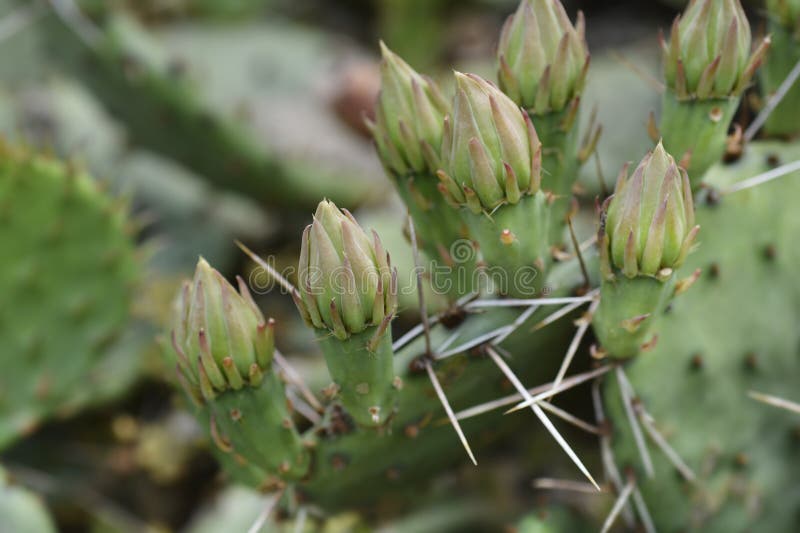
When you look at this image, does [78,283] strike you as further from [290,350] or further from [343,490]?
[343,490]

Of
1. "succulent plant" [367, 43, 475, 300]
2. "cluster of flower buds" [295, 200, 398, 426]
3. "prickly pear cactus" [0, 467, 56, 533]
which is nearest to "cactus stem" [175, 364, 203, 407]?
"cluster of flower buds" [295, 200, 398, 426]

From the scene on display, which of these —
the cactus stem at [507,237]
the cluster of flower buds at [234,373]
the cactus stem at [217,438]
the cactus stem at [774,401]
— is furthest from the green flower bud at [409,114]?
the cactus stem at [774,401]

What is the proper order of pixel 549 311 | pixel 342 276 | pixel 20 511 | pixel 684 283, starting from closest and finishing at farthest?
pixel 342 276, pixel 684 283, pixel 549 311, pixel 20 511

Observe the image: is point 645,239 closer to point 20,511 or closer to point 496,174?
point 496,174

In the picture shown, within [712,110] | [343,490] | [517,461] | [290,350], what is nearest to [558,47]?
[712,110]

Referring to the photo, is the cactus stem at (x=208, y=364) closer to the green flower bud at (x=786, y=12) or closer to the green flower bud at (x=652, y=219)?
the green flower bud at (x=652, y=219)

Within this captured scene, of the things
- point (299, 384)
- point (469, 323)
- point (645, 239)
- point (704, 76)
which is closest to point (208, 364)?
point (299, 384)

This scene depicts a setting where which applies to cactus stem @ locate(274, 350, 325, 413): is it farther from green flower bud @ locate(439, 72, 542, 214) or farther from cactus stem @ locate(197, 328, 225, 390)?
green flower bud @ locate(439, 72, 542, 214)

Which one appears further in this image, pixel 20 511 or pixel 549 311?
pixel 20 511
